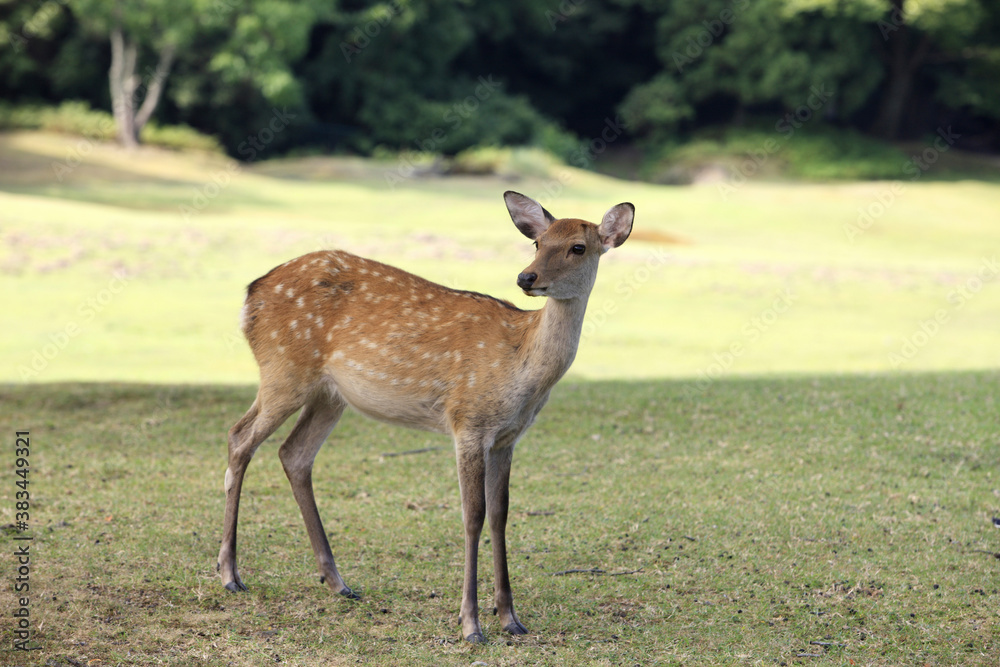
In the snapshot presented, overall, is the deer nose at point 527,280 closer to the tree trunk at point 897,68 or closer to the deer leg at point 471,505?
the deer leg at point 471,505

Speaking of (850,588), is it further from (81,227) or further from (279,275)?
(81,227)

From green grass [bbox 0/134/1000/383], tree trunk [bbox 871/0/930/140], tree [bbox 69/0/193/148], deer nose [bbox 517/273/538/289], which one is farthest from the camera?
tree trunk [bbox 871/0/930/140]

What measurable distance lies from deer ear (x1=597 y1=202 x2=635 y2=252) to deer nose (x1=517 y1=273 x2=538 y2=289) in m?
0.54

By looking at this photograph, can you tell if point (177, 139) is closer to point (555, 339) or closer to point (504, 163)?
point (504, 163)

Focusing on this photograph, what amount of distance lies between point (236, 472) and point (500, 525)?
5.09 ft

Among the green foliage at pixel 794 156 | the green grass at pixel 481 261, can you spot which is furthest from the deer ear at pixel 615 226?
the green foliage at pixel 794 156

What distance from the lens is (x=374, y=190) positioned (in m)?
31.0

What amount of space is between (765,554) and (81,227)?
53.2 feet

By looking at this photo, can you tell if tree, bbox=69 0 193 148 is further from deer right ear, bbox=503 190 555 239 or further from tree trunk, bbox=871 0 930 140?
deer right ear, bbox=503 190 555 239

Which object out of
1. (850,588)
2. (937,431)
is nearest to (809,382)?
(937,431)

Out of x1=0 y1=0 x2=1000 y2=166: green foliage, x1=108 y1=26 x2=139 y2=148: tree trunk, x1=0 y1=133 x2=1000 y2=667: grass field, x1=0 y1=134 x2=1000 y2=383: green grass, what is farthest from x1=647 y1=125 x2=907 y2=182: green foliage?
x1=0 y1=133 x2=1000 y2=667: grass field

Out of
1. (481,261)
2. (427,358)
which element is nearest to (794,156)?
(481,261)

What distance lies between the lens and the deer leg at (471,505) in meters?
5.29

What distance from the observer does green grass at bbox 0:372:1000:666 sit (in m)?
5.30
